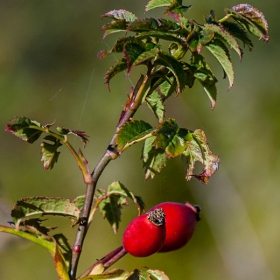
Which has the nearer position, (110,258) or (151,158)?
(110,258)

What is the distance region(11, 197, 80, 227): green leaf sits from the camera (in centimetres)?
91

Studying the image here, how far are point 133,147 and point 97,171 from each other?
5.86ft

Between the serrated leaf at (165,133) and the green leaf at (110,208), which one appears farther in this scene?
the green leaf at (110,208)

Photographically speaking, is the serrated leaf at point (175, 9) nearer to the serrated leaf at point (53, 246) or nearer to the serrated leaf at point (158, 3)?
the serrated leaf at point (158, 3)

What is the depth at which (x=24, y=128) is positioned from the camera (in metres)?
0.94

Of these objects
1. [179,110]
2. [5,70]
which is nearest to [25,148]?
[5,70]

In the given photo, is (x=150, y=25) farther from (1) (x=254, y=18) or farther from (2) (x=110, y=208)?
(2) (x=110, y=208)

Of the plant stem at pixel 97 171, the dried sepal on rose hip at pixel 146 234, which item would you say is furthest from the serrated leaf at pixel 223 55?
the dried sepal on rose hip at pixel 146 234

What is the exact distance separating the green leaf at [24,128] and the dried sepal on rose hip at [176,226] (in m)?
0.27

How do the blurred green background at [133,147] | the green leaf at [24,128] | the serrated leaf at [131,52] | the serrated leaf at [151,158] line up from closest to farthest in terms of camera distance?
the serrated leaf at [131,52] → the green leaf at [24,128] → the serrated leaf at [151,158] → the blurred green background at [133,147]

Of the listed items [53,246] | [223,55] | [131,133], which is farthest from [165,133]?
[53,246]

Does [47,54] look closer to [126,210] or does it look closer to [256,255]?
[126,210]

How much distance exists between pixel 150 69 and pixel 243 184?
6.15 ft

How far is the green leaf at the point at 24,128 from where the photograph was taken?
0.92 m
